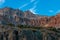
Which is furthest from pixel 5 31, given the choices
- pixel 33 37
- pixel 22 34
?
pixel 33 37

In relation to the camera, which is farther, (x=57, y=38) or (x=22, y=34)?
(x=57, y=38)

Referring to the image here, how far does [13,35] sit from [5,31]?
3.41m

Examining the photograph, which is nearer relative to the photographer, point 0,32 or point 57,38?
point 0,32

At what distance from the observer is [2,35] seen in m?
74.6

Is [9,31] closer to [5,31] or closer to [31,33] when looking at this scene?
[5,31]

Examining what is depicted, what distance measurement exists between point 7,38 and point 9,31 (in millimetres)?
2622

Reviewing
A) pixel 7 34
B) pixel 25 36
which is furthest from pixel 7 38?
pixel 25 36

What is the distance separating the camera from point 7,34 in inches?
2968

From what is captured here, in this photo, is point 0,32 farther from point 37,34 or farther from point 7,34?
point 37,34

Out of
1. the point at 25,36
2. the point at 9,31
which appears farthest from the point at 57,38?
the point at 9,31

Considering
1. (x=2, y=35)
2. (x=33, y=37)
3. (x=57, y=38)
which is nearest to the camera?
(x=2, y=35)

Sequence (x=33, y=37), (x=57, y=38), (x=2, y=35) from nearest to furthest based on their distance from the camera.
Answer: (x=2, y=35), (x=33, y=37), (x=57, y=38)

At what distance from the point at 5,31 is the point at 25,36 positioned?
7575 mm

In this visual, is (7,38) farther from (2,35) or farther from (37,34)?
(37,34)
